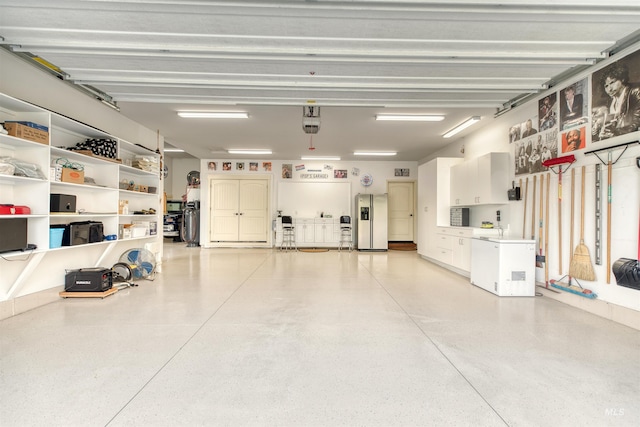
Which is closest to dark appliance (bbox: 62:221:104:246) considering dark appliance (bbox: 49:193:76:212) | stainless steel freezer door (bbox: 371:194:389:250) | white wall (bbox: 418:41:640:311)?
dark appliance (bbox: 49:193:76:212)

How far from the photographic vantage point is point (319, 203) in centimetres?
994

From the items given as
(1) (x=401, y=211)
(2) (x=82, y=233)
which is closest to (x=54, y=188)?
(2) (x=82, y=233)

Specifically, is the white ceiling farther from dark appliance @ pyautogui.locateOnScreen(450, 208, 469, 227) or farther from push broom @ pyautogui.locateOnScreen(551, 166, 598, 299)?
dark appliance @ pyautogui.locateOnScreen(450, 208, 469, 227)

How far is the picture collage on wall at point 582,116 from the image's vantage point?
3.02 m

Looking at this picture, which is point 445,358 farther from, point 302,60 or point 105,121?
point 105,121

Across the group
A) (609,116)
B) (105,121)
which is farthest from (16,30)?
(609,116)

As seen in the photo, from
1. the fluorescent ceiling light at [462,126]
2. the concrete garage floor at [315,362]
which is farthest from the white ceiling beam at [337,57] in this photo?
the concrete garage floor at [315,362]

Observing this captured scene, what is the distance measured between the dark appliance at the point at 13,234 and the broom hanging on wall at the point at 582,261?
6.31 metres

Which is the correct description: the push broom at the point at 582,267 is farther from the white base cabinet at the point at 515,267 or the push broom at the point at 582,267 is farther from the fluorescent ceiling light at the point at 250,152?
the fluorescent ceiling light at the point at 250,152

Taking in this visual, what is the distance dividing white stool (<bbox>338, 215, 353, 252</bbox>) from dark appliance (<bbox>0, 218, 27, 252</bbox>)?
7.46 metres

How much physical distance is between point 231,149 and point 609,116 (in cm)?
777

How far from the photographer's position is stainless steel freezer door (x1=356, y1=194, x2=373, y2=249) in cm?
927

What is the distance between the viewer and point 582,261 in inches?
136

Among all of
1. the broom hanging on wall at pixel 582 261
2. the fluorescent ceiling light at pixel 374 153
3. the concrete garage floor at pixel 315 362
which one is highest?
the fluorescent ceiling light at pixel 374 153
